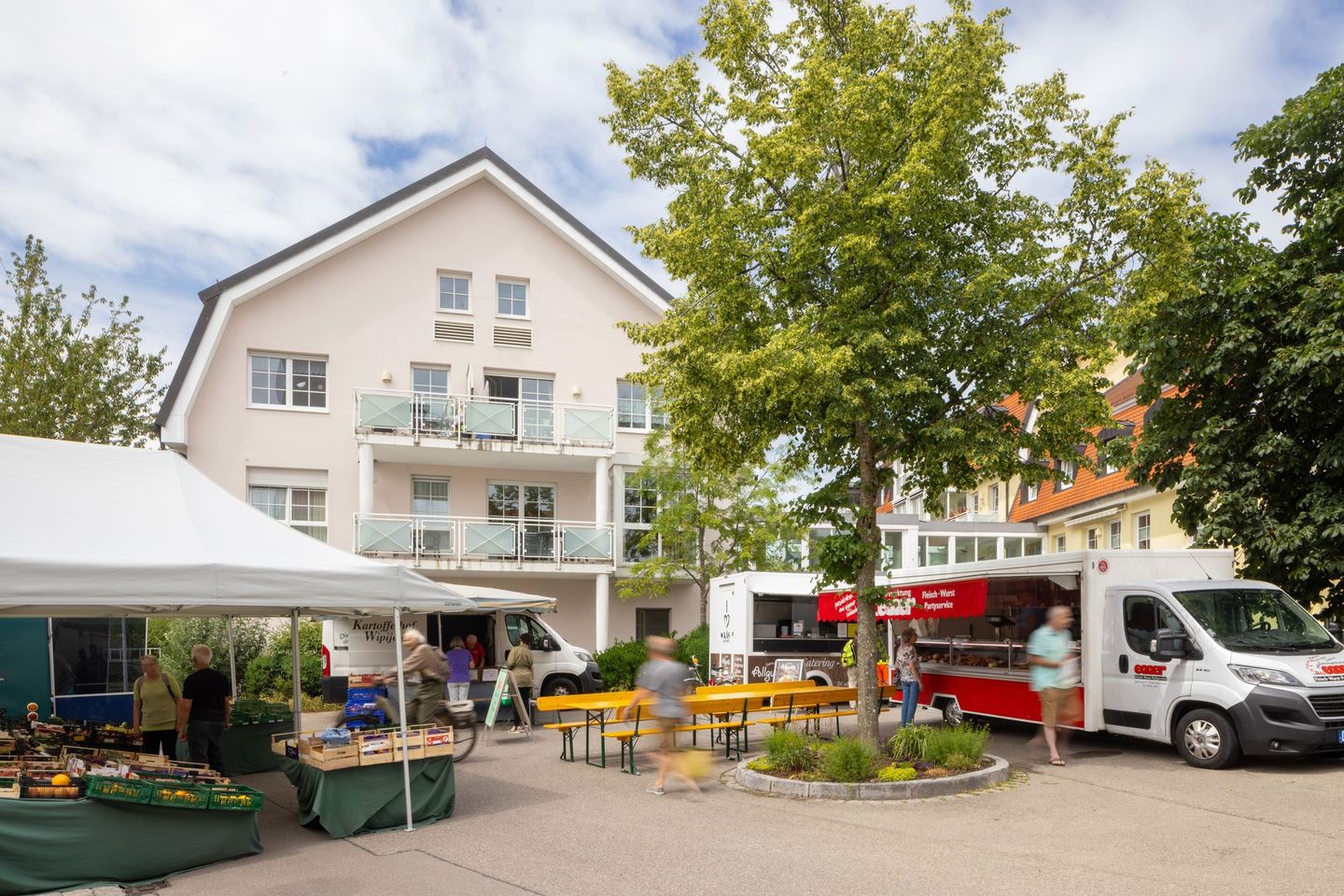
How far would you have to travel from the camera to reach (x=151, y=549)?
908 cm

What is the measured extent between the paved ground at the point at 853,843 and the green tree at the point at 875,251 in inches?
97.4

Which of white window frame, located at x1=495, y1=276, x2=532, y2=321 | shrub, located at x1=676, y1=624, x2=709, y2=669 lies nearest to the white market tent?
shrub, located at x1=676, y1=624, x2=709, y2=669

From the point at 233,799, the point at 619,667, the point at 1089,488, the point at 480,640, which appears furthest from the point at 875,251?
the point at 1089,488

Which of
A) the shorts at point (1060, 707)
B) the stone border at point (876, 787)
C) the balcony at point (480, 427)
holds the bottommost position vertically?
the stone border at point (876, 787)

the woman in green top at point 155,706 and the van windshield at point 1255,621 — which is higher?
the van windshield at point 1255,621

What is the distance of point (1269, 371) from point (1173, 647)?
5.26 meters

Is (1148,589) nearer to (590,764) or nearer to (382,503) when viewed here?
(590,764)

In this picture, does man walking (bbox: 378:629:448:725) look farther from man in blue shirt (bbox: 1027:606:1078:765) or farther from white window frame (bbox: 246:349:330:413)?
white window frame (bbox: 246:349:330:413)

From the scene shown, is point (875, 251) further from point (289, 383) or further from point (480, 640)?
point (289, 383)

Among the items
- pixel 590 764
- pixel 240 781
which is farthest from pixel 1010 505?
pixel 240 781

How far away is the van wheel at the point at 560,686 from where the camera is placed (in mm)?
20328

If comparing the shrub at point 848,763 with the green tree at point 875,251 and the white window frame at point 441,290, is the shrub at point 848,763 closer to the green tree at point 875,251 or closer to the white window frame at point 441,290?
the green tree at point 875,251

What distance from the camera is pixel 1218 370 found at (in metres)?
16.2

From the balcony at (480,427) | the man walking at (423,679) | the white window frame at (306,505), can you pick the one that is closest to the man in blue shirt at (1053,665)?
the man walking at (423,679)
